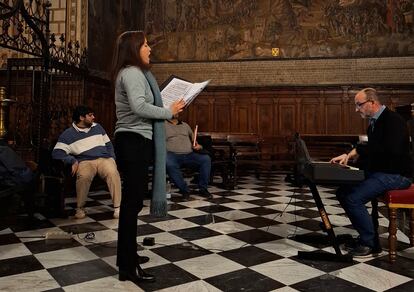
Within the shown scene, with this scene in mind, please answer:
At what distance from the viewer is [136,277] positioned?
7.94 ft

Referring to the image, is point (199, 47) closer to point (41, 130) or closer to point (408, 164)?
point (41, 130)

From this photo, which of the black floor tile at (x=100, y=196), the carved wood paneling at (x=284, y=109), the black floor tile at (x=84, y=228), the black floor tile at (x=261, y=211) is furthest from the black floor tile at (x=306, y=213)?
the carved wood paneling at (x=284, y=109)

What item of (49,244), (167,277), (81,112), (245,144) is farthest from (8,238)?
(245,144)

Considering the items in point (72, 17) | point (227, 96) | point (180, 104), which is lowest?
point (180, 104)

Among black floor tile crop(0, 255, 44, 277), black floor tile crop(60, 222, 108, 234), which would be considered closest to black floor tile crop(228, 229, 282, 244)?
black floor tile crop(60, 222, 108, 234)

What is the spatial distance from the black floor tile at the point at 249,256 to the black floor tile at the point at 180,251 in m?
0.20

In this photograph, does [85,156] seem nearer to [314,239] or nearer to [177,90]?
[177,90]

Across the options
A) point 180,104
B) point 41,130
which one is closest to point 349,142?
point 41,130

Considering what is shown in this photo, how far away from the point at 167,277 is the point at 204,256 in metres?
→ 0.53

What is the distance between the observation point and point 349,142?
26.9 ft

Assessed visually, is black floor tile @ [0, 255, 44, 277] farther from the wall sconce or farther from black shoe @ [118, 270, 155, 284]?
the wall sconce

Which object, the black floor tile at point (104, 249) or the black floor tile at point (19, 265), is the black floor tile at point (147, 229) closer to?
the black floor tile at point (104, 249)

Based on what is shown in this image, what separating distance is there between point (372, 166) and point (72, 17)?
7766 millimetres

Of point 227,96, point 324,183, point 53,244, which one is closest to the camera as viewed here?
point 324,183
